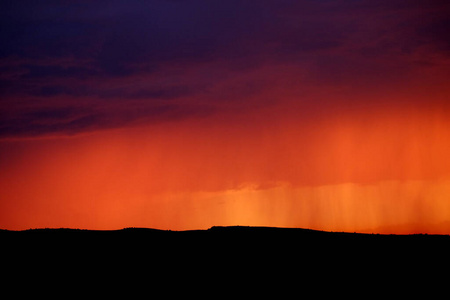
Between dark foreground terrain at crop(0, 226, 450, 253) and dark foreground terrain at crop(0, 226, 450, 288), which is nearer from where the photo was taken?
dark foreground terrain at crop(0, 226, 450, 288)

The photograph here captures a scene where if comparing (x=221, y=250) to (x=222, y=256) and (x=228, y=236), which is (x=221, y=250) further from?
(x=228, y=236)

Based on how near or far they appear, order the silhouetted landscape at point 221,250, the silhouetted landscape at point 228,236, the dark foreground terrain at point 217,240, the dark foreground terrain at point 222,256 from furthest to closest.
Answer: the silhouetted landscape at point 228,236
the dark foreground terrain at point 217,240
the silhouetted landscape at point 221,250
the dark foreground terrain at point 222,256

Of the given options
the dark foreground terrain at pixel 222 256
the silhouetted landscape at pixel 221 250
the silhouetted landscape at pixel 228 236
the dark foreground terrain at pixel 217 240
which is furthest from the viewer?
the silhouetted landscape at pixel 228 236

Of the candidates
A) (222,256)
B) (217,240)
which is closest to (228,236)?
(217,240)

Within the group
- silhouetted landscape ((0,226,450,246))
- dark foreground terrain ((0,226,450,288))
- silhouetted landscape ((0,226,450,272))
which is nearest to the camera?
dark foreground terrain ((0,226,450,288))

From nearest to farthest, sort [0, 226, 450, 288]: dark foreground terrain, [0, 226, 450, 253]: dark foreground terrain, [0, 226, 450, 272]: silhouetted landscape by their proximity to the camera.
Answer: [0, 226, 450, 288]: dark foreground terrain
[0, 226, 450, 272]: silhouetted landscape
[0, 226, 450, 253]: dark foreground terrain

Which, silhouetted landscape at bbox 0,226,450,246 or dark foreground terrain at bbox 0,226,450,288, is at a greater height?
silhouetted landscape at bbox 0,226,450,246

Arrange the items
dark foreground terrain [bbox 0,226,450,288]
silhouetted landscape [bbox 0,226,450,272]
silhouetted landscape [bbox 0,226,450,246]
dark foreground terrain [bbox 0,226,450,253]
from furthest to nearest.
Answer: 1. silhouetted landscape [bbox 0,226,450,246]
2. dark foreground terrain [bbox 0,226,450,253]
3. silhouetted landscape [bbox 0,226,450,272]
4. dark foreground terrain [bbox 0,226,450,288]

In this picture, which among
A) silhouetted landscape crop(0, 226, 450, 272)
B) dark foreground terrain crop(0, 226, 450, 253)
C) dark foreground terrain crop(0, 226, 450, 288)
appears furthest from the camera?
dark foreground terrain crop(0, 226, 450, 253)

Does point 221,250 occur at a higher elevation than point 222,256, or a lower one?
higher

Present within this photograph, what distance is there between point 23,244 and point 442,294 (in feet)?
50.9

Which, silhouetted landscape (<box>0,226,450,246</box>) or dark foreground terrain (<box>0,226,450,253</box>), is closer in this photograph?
dark foreground terrain (<box>0,226,450,253</box>)

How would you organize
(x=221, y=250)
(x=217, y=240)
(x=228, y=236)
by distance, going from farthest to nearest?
(x=228, y=236)
(x=217, y=240)
(x=221, y=250)

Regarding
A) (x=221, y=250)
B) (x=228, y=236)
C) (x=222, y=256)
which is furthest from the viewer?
(x=228, y=236)
